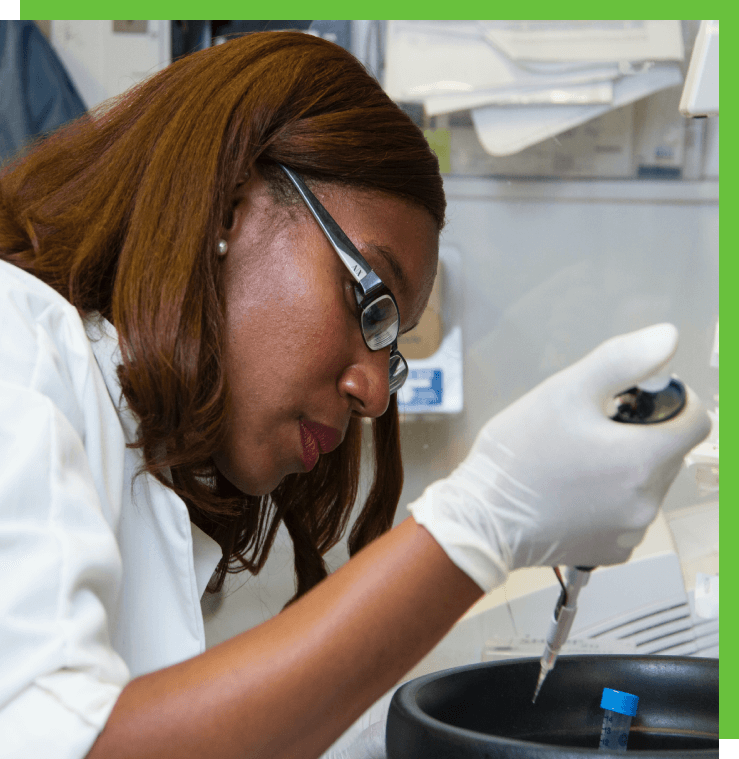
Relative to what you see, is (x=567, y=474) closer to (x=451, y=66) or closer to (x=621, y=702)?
(x=621, y=702)

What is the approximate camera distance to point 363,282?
0.67 metres

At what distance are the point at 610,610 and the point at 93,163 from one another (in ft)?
2.86

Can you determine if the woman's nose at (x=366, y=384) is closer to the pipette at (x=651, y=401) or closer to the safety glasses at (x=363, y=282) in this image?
the safety glasses at (x=363, y=282)

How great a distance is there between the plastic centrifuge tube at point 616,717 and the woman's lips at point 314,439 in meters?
0.33

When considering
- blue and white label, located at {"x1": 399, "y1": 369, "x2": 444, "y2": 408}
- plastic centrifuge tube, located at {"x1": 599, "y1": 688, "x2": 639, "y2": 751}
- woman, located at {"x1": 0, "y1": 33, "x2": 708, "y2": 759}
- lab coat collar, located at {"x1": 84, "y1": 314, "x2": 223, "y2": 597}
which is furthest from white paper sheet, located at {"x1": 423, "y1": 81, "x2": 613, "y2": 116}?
plastic centrifuge tube, located at {"x1": 599, "y1": 688, "x2": 639, "y2": 751}

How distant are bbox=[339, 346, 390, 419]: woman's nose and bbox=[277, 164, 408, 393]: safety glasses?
0.01m

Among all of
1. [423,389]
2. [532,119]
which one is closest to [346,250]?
[423,389]

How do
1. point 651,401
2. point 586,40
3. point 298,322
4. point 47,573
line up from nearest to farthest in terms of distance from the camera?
point 47,573, point 651,401, point 298,322, point 586,40

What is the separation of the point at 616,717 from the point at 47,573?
52 cm

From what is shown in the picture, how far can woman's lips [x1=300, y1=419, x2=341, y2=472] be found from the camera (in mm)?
702

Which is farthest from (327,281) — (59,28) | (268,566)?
(59,28)

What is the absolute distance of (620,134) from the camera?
1.32 metres

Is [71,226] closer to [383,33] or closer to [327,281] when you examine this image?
[327,281]

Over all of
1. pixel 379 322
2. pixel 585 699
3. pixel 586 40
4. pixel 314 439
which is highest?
pixel 586 40
